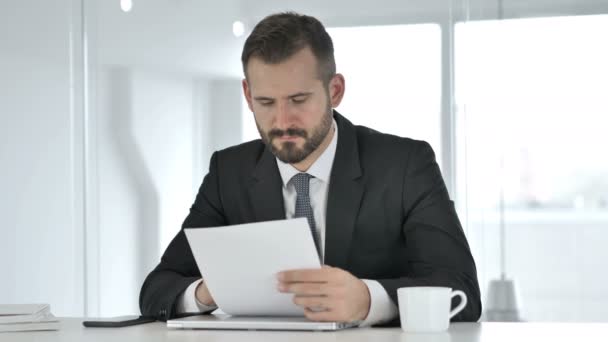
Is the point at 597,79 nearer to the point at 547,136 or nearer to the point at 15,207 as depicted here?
the point at 547,136

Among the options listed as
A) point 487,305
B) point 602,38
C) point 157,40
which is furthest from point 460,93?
point 157,40

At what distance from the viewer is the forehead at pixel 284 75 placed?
7.58 feet

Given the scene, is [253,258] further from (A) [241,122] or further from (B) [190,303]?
(A) [241,122]

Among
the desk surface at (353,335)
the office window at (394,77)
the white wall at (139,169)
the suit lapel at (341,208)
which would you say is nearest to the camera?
the desk surface at (353,335)

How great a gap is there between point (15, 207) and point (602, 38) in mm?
2348

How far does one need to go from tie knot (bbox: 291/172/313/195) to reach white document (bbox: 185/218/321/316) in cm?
52

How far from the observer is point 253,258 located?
6.15 ft

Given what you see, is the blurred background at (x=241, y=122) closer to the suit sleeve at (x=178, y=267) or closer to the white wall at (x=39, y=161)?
the white wall at (x=39, y=161)

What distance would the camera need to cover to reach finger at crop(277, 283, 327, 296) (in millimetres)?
1869

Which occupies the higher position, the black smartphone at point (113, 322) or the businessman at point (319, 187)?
the businessman at point (319, 187)

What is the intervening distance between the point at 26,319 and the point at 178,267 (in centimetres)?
49

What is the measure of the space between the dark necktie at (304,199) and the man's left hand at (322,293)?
528mm

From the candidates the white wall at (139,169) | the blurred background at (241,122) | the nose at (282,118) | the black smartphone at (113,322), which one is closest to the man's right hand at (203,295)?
the black smartphone at (113,322)

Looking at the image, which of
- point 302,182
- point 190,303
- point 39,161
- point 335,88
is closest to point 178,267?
point 190,303
